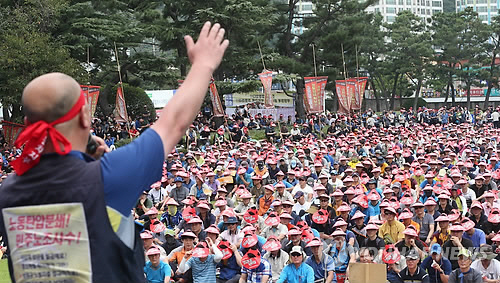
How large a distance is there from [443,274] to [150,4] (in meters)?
24.2

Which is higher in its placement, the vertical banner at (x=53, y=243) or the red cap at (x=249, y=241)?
the vertical banner at (x=53, y=243)

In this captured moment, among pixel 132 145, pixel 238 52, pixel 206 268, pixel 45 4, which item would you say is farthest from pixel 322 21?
pixel 132 145

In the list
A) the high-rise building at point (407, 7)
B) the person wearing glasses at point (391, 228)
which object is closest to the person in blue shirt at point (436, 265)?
the person wearing glasses at point (391, 228)

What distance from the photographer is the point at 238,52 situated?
100 feet

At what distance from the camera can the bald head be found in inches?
67.6

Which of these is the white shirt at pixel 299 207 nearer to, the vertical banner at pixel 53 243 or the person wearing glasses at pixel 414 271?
the person wearing glasses at pixel 414 271

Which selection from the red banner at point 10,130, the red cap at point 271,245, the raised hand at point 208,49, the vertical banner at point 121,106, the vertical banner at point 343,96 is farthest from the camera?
the vertical banner at point 343,96

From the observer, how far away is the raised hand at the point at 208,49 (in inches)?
77.5

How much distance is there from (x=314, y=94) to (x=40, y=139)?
930 inches

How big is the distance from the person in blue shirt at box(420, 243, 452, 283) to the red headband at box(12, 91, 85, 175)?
23.0 feet

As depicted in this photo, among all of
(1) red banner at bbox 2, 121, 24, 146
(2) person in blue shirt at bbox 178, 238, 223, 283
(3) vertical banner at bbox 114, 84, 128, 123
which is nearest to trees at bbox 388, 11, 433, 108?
(3) vertical banner at bbox 114, 84, 128, 123

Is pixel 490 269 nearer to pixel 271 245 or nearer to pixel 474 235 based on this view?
pixel 474 235

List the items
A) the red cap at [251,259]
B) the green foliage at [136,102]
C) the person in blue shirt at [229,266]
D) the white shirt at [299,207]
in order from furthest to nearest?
the green foliage at [136,102]
the white shirt at [299,207]
the person in blue shirt at [229,266]
the red cap at [251,259]

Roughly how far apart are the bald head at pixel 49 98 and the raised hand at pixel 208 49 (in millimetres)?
395
